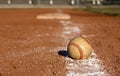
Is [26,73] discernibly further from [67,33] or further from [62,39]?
[67,33]

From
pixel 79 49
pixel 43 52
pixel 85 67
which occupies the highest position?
pixel 79 49

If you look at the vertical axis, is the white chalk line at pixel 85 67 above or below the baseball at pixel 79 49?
below

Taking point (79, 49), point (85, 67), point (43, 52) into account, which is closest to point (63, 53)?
point (43, 52)

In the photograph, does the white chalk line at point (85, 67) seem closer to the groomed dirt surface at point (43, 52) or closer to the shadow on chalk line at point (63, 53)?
the groomed dirt surface at point (43, 52)

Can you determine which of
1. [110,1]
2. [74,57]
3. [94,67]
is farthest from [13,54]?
[110,1]

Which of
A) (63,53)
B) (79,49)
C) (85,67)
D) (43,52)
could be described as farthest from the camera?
(43,52)

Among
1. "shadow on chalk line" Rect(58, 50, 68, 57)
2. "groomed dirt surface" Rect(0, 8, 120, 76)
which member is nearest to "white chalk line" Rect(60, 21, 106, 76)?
"groomed dirt surface" Rect(0, 8, 120, 76)

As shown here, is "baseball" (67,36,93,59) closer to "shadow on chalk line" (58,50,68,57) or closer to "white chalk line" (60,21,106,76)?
"white chalk line" (60,21,106,76)

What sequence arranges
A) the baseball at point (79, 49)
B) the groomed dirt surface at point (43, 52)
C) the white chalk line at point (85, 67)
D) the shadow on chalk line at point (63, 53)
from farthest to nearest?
the shadow on chalk line at point (63, 53), the baseball at point (79, 49), the groomed dirt surface at point (43, 52), the white chalk line at point (85, 67)

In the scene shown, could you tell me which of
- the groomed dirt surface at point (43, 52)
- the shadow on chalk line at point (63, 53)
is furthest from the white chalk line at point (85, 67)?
the shadow on chalk line at point (63, 53)

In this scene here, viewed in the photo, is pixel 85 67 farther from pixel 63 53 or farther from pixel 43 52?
pixel 43 52

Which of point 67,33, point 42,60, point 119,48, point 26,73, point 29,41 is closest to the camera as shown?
point 26,73
